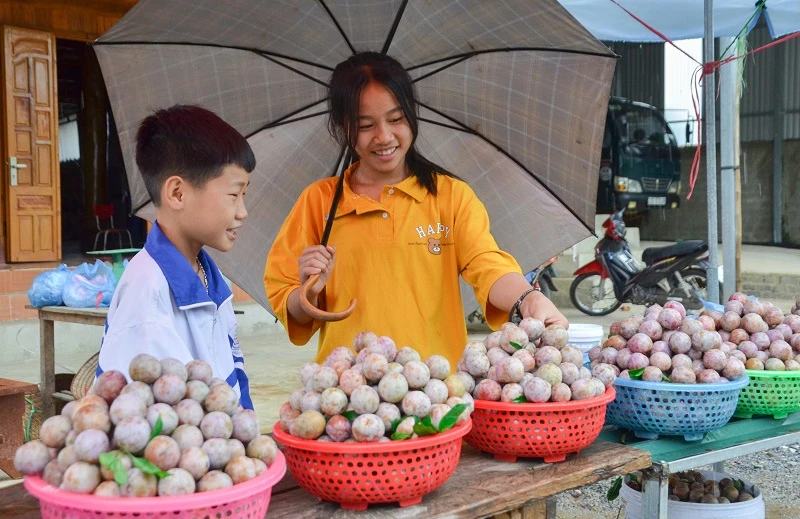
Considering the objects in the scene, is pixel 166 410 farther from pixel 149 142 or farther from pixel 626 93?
pixel 626 93

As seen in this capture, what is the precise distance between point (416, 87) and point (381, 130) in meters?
0.51

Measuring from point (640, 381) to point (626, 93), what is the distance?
20188mm

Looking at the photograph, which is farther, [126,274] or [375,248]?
[375,248]

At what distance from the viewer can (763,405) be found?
7.37 ft

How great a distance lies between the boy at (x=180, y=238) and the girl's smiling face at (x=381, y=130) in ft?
1.44

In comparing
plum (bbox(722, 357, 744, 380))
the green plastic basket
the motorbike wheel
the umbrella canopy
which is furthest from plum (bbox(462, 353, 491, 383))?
the motorbike wheel

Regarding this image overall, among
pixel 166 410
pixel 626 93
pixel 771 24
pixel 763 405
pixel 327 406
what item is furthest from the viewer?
pixel 626 93

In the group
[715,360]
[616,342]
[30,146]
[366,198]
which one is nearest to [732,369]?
[715,360]

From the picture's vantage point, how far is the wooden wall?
7598 mm

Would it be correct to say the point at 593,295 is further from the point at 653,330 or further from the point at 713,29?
the point at 653,330

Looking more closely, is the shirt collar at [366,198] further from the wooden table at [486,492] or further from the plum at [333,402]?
the plum at [333,402]

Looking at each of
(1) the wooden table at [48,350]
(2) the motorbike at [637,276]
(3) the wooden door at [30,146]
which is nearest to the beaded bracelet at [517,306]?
(1) the wooden table at [48,350]

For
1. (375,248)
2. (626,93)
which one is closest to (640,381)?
(375,248)

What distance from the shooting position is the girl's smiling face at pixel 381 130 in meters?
2.18
